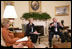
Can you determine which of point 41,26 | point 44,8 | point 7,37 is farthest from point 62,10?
point 7,37

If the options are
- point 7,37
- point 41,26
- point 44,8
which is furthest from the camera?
point 44,8

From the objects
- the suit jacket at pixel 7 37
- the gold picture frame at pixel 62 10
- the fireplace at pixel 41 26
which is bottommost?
the fireplace at pixel 41 26

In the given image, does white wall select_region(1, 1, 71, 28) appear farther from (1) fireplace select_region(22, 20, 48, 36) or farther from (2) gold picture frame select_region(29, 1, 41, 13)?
(1) fireplace select_region(22, 20, 48, 36)

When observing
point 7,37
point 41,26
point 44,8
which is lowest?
point 41,26

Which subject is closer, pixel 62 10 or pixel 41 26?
pixel 41 26

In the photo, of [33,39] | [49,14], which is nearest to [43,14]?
[49,14]

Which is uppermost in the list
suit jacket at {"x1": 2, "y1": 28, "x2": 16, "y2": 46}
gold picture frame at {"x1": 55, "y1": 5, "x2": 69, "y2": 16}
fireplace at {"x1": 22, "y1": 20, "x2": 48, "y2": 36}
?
gold picture frame at {"x1": 55, "y1": 5, "x2": 69, "y2": 16}

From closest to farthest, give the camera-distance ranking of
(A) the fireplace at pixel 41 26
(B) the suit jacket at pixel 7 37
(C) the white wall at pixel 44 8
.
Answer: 1. (B) the suit jacket at pixel 7 37
2. (C) the white wall at pixel 44 8
3. (A) the fireplace at pixel 41 26

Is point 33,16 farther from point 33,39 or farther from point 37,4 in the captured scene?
point 33,39

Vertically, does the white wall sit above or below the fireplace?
above

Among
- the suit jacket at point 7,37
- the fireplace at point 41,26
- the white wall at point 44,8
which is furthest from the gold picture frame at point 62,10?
the suit jacket at point 7,37

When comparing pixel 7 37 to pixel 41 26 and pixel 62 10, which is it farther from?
pixel 62 10

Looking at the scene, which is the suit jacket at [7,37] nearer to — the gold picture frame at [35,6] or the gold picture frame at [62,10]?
the gold picture frame at [35,6]

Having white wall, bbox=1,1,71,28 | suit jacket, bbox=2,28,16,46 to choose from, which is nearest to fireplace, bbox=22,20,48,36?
white wall, bbox=1,1,71,28
